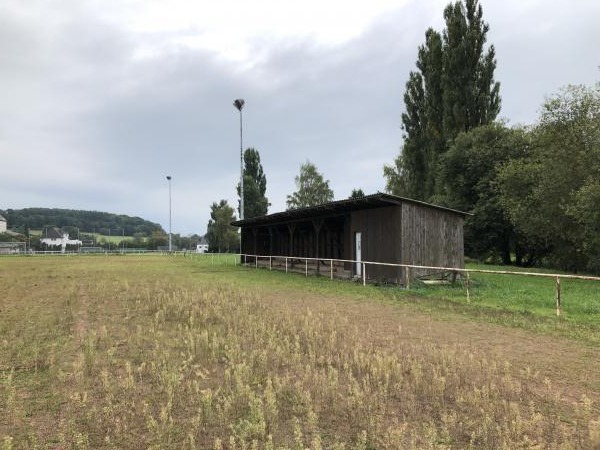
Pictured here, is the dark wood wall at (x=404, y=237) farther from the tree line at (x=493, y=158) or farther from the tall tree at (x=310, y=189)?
the tall tree at (x=310, y=189)

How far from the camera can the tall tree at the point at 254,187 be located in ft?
213

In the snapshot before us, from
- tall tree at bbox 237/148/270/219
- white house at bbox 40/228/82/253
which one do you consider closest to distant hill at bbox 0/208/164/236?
white house at bbox 40/228/82/253

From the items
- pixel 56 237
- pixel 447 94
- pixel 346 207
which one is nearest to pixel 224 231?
pixel 447 94

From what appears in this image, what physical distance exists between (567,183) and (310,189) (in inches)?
1792

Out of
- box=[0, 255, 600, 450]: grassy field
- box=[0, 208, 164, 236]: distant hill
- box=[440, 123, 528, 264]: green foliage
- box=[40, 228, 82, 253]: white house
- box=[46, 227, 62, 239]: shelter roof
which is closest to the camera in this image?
box=[0, 255, 600, 450]: grassy field

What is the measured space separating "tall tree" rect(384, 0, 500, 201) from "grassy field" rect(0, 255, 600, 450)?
27.9 meters

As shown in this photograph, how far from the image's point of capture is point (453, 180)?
3544cm

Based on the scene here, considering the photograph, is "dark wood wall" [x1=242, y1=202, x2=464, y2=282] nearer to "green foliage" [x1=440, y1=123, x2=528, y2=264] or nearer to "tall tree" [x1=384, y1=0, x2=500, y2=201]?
"green foliage" [x1=440, y1=123, x2=528, y2=264]

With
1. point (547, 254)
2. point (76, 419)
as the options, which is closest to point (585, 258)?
point (547, 254)

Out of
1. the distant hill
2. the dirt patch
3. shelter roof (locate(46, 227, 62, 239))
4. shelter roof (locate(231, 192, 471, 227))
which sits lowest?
the dirt patch

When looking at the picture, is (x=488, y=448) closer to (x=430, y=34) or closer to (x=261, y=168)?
(x=430, y=34)

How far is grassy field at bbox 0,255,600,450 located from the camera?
3.80 m

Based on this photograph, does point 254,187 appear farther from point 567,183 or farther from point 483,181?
point 567,183

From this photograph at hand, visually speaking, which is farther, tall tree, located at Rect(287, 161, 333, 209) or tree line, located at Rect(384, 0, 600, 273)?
tall tree, located at Rect(287, 161, 333, 209)
